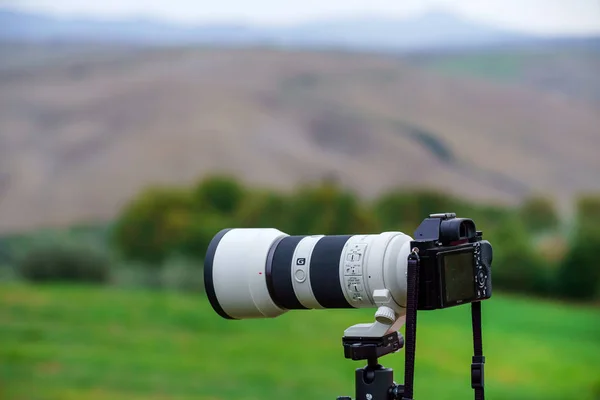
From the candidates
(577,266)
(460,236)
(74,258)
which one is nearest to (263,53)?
(74,258)

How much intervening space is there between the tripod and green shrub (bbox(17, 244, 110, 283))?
4536 millimetres

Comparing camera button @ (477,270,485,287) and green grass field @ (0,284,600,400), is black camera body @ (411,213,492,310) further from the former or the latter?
green grass field @ (0,284,600,400)

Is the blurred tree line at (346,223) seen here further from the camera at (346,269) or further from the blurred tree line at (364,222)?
the camera at (346,269)

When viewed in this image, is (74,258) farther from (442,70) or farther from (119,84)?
(442,70)

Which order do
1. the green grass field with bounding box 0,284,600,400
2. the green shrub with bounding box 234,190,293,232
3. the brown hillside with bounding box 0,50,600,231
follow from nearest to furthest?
the green grass field with bounding box 0,284,600,400, the brown hillside with bounding box 0,50,600,231, the green shrub with bounding box 234,190,293,232

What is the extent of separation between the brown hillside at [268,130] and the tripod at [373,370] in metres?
3.99

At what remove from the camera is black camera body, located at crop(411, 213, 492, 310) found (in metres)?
1.50

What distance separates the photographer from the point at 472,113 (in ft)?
18.7

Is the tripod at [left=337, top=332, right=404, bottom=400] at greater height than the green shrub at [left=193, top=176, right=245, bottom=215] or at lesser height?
lesser

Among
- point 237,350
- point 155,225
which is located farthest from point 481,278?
point 155,225

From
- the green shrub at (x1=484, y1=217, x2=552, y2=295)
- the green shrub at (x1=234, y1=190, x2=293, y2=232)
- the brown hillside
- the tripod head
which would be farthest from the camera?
the green shrub at (x1=234, y1=190, x2=293, y2=232)

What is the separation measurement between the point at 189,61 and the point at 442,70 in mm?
1691

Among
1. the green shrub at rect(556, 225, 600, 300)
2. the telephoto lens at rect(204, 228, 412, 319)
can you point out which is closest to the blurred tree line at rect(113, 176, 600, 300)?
the green shrub at rect(556, 225, 600, 300)

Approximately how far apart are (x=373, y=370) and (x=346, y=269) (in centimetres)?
19
